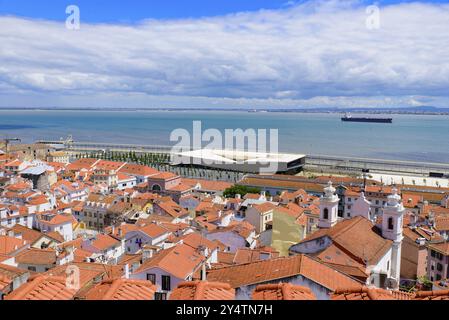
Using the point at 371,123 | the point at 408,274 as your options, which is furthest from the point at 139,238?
the point at 371,123

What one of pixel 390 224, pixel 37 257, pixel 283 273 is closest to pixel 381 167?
pixel 390 224

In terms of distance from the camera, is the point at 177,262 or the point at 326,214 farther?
the point at 326,214

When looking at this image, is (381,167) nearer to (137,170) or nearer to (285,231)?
(137,170)

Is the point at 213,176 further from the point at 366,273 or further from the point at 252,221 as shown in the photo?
the point at 366,273

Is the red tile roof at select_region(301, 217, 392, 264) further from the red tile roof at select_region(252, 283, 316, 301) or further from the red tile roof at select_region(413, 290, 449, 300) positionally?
the red tile roof at select_region(252, 283, 316, 301)

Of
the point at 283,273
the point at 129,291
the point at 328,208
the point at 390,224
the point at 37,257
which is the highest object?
the point at 129,291

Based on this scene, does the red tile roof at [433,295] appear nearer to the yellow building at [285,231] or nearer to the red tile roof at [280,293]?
the red tile roof at [280,293]

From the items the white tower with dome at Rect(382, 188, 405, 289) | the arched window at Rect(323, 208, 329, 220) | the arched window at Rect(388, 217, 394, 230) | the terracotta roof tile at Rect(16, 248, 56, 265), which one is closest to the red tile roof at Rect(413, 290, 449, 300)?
the white tower with dome at Rect(382, 188, 405, 289)

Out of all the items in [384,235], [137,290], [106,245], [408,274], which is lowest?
[408,274]
